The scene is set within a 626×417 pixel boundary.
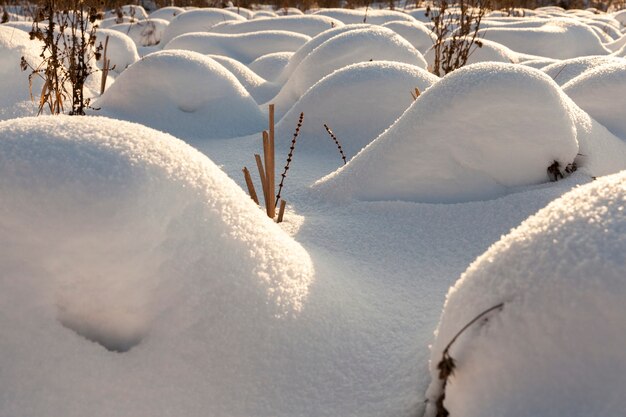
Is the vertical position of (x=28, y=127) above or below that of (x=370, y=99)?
above

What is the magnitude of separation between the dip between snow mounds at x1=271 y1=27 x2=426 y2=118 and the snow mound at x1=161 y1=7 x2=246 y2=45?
3607 millimetres

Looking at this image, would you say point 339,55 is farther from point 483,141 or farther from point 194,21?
point 194,21

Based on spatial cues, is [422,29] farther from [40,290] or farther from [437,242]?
[40,290]

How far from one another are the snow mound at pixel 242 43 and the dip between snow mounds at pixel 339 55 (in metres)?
2.08

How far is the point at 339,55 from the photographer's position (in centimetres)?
376

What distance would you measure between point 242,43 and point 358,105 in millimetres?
3371

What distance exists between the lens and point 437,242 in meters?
1.86

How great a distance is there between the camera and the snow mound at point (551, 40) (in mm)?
5801

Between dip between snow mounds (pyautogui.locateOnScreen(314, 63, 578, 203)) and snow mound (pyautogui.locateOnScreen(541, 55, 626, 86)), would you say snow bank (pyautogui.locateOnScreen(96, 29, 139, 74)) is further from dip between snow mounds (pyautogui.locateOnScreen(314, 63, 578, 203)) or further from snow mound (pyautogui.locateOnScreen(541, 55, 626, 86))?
dip between snow mounds (pyautogui.locateOnScreen(314, 63, 578, 203))

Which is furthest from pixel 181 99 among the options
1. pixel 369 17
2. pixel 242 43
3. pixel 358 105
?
pixel 369 17

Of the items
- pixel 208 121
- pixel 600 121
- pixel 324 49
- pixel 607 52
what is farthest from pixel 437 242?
pixel 607 52

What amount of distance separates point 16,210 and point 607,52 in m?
6.07

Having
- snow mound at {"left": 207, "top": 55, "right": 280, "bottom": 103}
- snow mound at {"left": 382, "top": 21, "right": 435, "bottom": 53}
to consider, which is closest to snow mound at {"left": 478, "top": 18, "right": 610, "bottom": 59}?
snow mound at {"left": 382, "top": 21, "right": 435, "bottom": 53}

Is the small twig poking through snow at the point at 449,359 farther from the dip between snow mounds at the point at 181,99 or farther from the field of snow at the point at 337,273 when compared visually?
the dip between snow mounds at the point at 181,99
